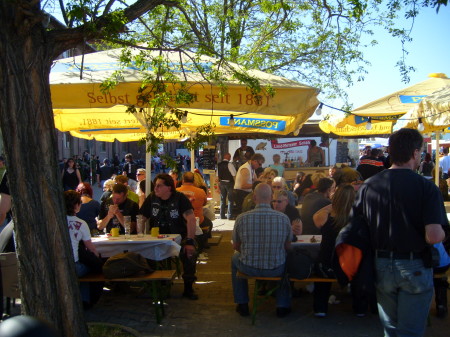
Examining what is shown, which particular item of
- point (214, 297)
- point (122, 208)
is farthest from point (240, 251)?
point (122, 208)

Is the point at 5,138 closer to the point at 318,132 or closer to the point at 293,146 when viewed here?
the point at 318,132

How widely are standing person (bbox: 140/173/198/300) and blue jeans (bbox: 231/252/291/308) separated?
0.79m

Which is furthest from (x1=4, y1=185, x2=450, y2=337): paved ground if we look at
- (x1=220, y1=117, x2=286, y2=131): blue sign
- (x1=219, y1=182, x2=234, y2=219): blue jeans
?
(x1=219, y1=182, x2=234, y2=219): blue jeans

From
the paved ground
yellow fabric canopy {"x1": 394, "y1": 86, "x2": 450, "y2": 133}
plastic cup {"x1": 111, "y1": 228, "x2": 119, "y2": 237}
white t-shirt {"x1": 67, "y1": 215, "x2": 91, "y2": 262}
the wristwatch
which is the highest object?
yellow fabric canopy {"x1": 394, "y1": 86, "x2": 450, "y2": 133}

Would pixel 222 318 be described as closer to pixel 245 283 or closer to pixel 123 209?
pixel 245 283

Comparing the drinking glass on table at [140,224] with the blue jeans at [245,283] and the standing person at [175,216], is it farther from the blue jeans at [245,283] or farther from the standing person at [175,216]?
the blue jeans at [245,283]

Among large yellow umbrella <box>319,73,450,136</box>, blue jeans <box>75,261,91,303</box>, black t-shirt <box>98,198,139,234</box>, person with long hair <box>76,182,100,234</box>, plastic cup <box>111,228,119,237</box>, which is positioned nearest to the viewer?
blue jeans <box>75,261,91,303</box>

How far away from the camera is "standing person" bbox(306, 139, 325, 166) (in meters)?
19.9

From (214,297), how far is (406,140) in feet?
12.4

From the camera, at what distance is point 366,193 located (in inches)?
133

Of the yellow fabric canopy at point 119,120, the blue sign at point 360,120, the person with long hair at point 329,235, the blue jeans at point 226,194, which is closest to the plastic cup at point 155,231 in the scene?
the person with long hair at point 329,235

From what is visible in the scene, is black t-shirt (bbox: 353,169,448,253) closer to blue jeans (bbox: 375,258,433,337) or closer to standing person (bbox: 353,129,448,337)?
standing person (bbox: 353,129,448,337)

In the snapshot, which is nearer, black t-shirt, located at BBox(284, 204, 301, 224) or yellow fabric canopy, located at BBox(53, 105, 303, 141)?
black t-shirt, located at BBox(284, 204, 301, 224)

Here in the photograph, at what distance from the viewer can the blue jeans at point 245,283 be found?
5461 mm
